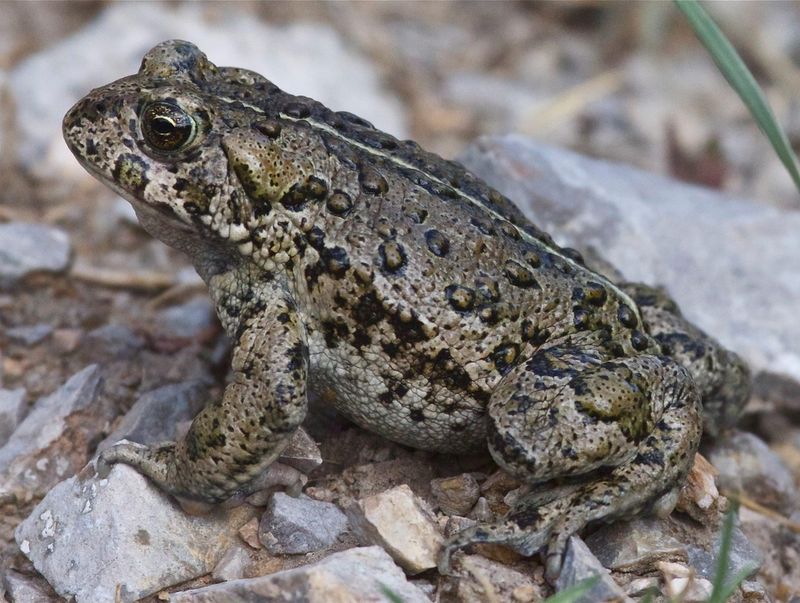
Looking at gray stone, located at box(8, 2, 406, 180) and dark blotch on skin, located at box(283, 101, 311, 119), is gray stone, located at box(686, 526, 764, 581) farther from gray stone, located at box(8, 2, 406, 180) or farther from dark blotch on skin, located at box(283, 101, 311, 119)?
gray stone, located at box(8, 2, 406, 180)

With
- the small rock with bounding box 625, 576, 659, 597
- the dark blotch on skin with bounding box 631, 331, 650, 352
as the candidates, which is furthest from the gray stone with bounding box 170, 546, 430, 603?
the dark blotch on skin with bounding box 631, 331, 650, 352

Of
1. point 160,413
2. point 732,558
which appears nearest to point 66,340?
point 160,413

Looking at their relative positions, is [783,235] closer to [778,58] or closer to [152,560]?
[778,58]

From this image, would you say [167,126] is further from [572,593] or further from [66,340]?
[572,593]

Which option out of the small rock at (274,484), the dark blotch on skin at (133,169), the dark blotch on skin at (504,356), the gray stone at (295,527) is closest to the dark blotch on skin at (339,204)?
the dark blotch on skin at (133,169)

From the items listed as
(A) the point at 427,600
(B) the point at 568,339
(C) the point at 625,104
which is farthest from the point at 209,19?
(A) the point at 427,600

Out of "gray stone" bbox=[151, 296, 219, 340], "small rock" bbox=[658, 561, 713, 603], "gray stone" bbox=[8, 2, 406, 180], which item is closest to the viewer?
"small rock" bbox=[658, 561, 713, 603]
